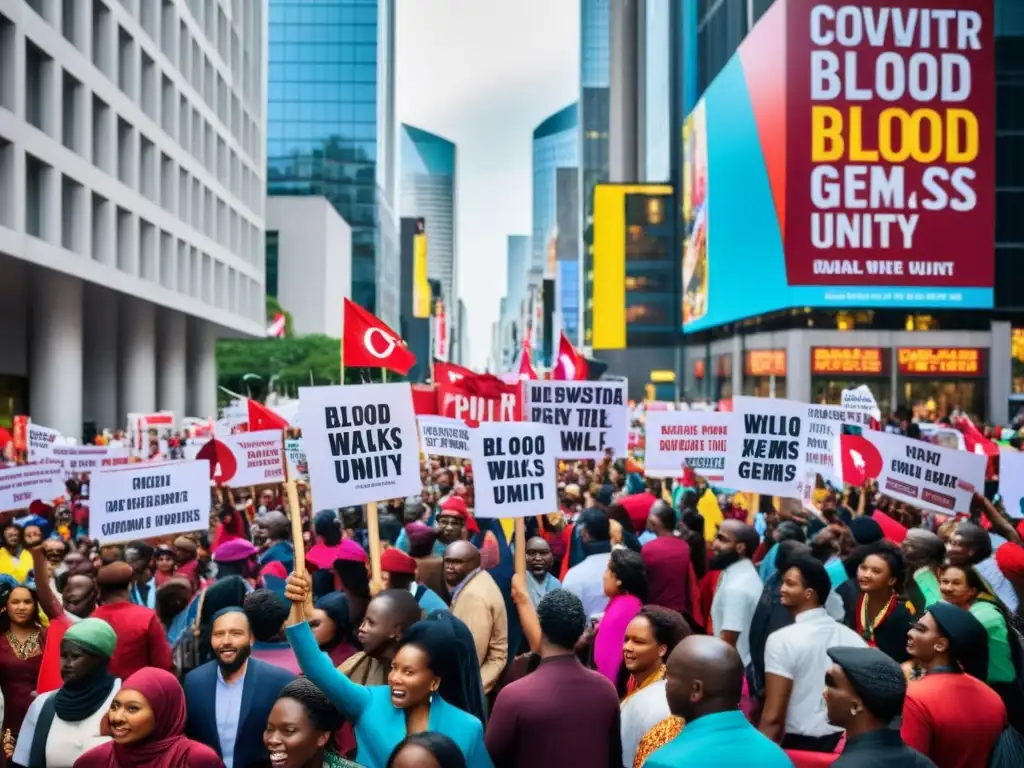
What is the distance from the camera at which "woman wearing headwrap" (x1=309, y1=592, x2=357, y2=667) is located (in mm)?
6273

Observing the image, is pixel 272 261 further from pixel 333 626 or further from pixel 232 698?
pixel 232 698

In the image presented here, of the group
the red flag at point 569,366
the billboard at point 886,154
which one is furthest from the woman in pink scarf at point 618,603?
the billboard at point 886,154

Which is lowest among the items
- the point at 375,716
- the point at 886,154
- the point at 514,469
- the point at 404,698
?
the point at 375,716

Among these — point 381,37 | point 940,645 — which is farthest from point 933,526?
point 381,37

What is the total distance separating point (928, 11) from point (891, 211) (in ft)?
29.8

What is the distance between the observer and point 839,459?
42.4 ft

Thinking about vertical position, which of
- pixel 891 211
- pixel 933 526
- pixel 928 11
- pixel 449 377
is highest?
pixel 928 11

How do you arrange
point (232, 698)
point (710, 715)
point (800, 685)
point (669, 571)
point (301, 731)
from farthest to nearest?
point (669, 571), point (800, 685), point (232, 698), point (301, 731), point (710, 715)

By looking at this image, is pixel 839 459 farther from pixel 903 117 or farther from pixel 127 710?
pixel 903 117

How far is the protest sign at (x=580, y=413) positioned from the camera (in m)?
12.4

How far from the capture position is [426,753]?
3.89 m

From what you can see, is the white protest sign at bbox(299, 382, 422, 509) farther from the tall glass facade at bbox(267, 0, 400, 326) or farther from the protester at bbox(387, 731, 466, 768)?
the tall glass facade at bbox(267, 0, 400, 326)

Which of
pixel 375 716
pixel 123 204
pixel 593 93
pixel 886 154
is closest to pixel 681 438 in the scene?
pixel 375 716

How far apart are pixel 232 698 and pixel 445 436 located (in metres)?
7.03
